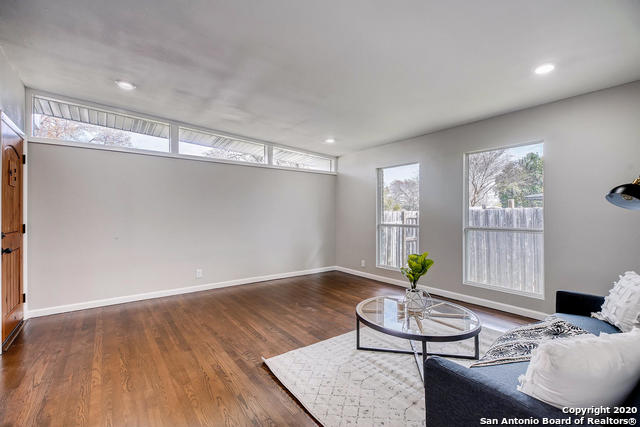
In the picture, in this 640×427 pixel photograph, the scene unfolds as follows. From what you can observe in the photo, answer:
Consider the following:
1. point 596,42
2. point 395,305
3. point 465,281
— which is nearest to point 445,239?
point 465,281

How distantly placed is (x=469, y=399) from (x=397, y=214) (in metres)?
4.24

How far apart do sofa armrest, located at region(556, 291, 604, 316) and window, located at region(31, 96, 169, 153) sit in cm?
510

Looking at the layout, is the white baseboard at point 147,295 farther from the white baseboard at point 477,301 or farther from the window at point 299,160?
the window at point 299,160

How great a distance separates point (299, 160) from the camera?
19.4 ft

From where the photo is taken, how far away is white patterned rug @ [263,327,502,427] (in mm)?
1777

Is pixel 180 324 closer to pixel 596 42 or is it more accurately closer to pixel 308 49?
pixel 308 49

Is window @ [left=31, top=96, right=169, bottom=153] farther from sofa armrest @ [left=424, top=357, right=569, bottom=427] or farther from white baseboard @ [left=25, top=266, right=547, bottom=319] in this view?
sofa armrest @ [left=424, top=357, right=569, bottom=427]

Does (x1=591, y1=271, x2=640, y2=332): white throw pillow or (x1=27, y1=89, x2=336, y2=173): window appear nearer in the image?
(x1=591, y1=271, x2=640, y2=332): white throw pillow

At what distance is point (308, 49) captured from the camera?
7.77 ft

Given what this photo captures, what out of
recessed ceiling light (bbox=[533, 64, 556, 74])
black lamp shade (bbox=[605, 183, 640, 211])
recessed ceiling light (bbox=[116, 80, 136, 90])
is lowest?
black lamp shade (bbox=[605, 183, 640, 211])

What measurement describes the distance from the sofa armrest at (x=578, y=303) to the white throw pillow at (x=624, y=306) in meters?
0.07

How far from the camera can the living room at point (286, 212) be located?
1.84 meters

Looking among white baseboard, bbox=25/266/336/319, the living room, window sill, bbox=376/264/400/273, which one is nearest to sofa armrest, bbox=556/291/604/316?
the living room

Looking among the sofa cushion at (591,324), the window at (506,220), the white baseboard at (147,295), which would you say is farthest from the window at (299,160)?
the sofa cushion at (591,324)
